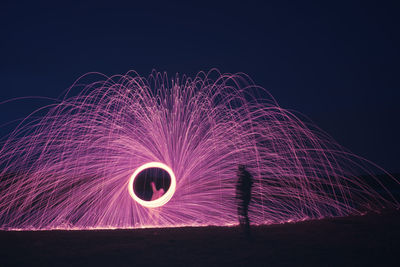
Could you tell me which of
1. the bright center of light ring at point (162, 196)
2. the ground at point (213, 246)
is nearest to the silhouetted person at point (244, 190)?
the ground at point (213, 246)

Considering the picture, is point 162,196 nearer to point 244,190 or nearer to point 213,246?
point 244,190

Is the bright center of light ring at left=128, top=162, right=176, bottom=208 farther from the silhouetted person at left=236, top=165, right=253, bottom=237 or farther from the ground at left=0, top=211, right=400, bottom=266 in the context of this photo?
the silhouetted person at left=236, top=165, right=253, bottom=237

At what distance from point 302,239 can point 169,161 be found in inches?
236

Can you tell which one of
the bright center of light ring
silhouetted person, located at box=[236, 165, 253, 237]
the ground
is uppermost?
the bright center of light ring

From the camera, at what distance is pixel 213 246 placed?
7.90 m

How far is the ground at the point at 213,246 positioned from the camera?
22.6 ft

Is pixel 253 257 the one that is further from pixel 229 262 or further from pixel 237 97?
pixel 237 97

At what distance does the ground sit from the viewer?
22.6ft

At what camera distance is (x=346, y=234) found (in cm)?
888

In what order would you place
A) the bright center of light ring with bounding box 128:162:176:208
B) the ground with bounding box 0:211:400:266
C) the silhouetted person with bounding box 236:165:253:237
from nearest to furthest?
the ground with bounding box 0:211:400:266
the silhouetted person with bounding box 236:165:253:237
the bright center of light ring with bounding box 128:162:176:208

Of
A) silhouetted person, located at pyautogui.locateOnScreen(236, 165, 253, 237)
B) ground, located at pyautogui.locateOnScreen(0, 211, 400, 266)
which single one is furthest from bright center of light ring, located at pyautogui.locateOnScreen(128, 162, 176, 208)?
silhouetted person, located at pyautogui.locateOnScreen(236, 165, 253, 237)

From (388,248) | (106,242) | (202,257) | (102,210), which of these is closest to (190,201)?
(102,210)

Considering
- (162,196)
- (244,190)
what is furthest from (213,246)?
(162,196)

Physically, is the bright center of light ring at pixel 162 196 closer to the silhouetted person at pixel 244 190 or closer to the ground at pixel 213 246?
the ground at pixel 213 246
